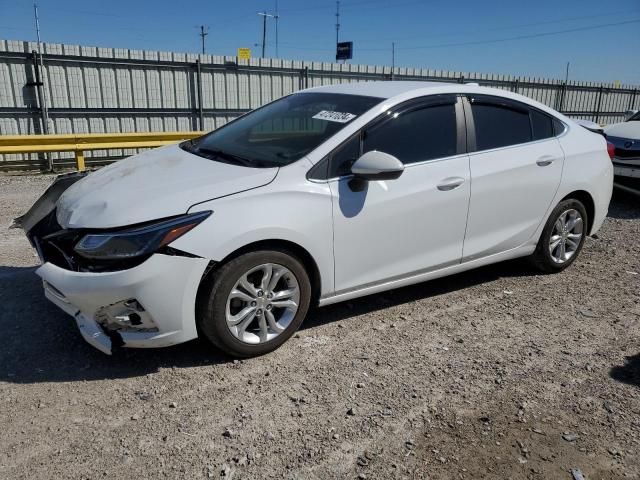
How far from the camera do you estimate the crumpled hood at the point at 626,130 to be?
8.18 metres

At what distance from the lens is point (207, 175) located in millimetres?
3389

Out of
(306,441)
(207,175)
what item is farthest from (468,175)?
(306,441)

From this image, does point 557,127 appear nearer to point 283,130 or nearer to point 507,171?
point 507,171

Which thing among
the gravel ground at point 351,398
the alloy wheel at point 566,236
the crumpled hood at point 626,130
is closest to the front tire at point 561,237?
the alloy wheel at point 566,236

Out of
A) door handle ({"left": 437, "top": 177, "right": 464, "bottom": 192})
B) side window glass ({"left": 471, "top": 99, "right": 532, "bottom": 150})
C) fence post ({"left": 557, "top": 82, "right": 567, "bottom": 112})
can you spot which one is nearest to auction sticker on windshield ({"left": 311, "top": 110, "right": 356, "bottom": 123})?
door handle ({"left": 437, "top": 177, "right": 464, "bottom": 192})

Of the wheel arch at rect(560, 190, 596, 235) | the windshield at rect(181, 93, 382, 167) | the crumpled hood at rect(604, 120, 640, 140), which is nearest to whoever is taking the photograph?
the windshield at rect(181, 93, 382, 167)

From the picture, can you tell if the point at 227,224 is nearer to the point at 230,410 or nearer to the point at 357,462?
the point at 230,410

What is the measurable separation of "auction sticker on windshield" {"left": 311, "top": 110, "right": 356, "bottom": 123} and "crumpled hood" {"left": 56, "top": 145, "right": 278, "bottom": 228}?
680 millimetres

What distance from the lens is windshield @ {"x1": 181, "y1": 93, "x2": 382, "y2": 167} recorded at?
364cm

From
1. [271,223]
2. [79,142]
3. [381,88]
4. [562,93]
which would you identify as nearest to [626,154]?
[381,88]

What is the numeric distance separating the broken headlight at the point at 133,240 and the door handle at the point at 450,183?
1.86 meters

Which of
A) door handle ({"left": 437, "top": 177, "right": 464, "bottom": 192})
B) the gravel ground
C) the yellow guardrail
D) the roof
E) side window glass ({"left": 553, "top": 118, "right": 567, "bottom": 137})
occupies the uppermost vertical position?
the roof

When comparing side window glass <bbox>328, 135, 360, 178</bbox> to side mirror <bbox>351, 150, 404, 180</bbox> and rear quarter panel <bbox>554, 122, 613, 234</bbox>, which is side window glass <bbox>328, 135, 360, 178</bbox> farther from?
rear quarter panel <bbox>554, 122, 613, 234</bbox>

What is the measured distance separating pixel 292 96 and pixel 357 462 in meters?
3.14
